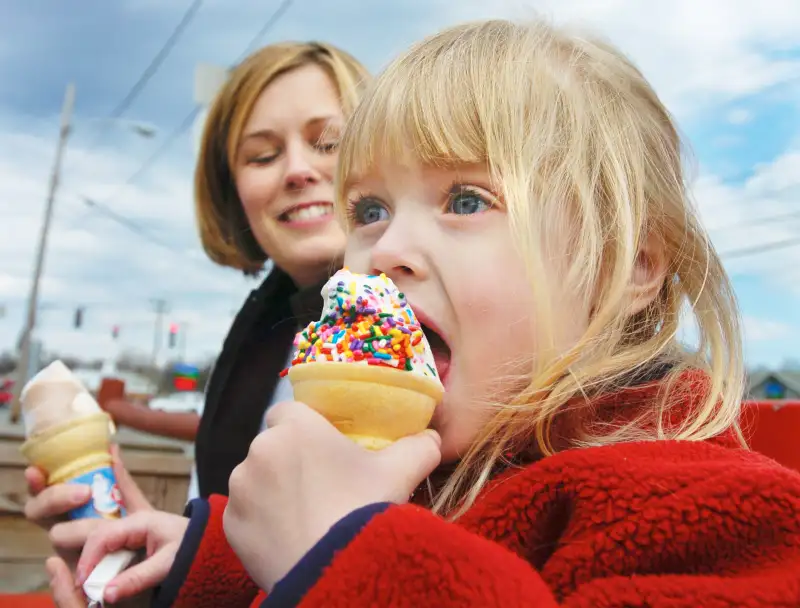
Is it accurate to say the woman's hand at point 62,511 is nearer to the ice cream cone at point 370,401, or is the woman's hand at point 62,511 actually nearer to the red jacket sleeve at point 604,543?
the ice cream cone at point 370,401

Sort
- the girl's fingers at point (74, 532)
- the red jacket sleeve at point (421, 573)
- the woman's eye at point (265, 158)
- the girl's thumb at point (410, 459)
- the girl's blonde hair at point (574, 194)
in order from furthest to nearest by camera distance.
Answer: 1. the woman's eye at point (265, 158)
2. the girl's fingers at point (74, 532)
3. the girl's blonde hair at point (574, 194)
4. the girl's thumb at point (410, 459)
5. the red jacket sleeve at point (421, 573)

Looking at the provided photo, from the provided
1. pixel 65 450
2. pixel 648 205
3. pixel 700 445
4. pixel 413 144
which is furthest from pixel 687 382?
pixel 65 450

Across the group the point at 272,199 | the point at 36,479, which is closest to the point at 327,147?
the point at 272,199

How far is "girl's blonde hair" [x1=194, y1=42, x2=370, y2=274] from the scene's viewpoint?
1901 mm

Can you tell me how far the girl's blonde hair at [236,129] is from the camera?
1.90m

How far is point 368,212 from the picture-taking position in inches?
42.0

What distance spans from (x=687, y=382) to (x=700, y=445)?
16 cm

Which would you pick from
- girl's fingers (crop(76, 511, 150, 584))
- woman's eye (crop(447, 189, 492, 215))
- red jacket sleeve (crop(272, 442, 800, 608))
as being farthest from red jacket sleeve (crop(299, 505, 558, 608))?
girl's fingers (crop(76, 511, 150, 584))

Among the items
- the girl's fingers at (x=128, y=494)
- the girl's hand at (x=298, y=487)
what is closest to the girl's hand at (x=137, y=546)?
the girl's fingers at (x=128, y=494)

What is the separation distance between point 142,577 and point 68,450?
0.39 meters

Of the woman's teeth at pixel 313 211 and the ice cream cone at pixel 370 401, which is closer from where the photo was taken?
the ice cream cone at pixel 370 401

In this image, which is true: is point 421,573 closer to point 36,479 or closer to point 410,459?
point 410,459

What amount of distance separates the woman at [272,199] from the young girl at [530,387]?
632 mm

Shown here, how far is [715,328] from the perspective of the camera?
107 cm
